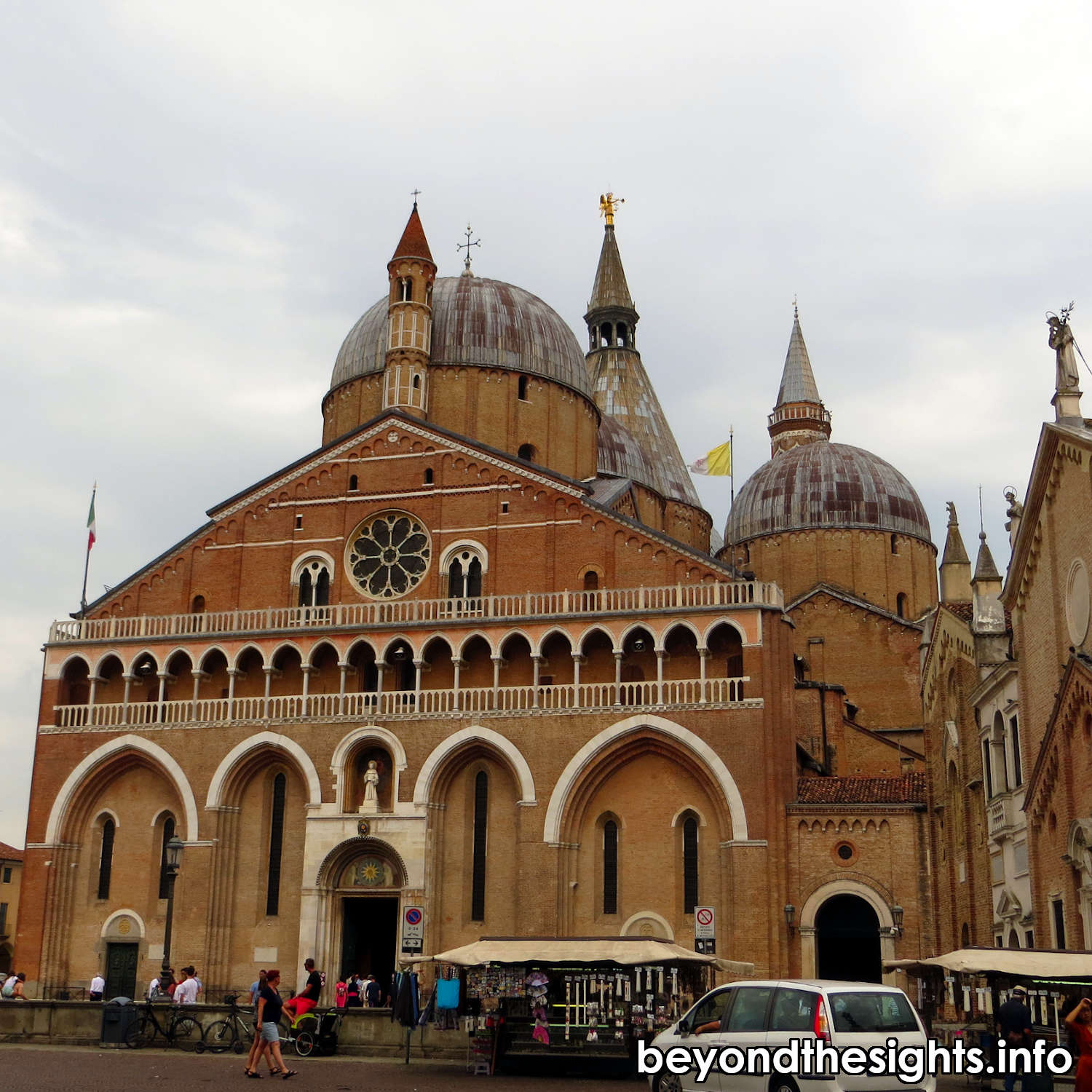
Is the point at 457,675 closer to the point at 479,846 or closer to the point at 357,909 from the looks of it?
the point at 479,846

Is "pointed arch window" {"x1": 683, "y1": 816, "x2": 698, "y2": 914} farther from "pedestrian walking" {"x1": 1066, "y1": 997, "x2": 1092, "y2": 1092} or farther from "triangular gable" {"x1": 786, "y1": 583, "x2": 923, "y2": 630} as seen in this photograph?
"pedestrian walking" {"x1": 1066, "y1": 997, "x2": 1092, "y2": 1092}

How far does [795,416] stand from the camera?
65875mm

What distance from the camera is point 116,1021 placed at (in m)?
25.8

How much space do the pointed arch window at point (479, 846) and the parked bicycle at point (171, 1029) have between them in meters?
11.6

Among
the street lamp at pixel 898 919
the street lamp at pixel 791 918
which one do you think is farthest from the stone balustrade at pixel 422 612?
the street lamp at pixel 898 919

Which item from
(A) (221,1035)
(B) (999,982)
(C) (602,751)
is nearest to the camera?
(B) (999,982)

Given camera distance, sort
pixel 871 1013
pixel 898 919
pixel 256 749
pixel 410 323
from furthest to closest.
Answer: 1. pixel 410 323
2. pixel 256 749
3. pixel 898 919
4. pixel 871 1013

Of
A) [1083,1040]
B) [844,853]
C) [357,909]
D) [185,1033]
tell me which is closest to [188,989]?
[185,1033]

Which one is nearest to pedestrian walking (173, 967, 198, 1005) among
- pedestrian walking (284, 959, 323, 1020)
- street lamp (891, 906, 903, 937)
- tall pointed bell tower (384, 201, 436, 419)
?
pedestrian walking (284, 959, 323, 1020)

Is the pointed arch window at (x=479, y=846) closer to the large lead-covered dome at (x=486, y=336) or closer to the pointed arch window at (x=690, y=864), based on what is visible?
the pointed arch window at (x=690, y=864)

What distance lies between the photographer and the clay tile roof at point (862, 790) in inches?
1390

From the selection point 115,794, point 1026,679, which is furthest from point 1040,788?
point 115,794

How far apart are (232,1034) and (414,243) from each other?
2697cm

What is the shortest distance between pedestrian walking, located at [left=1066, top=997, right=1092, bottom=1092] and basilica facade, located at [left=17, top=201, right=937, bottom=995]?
18766 millimetres
